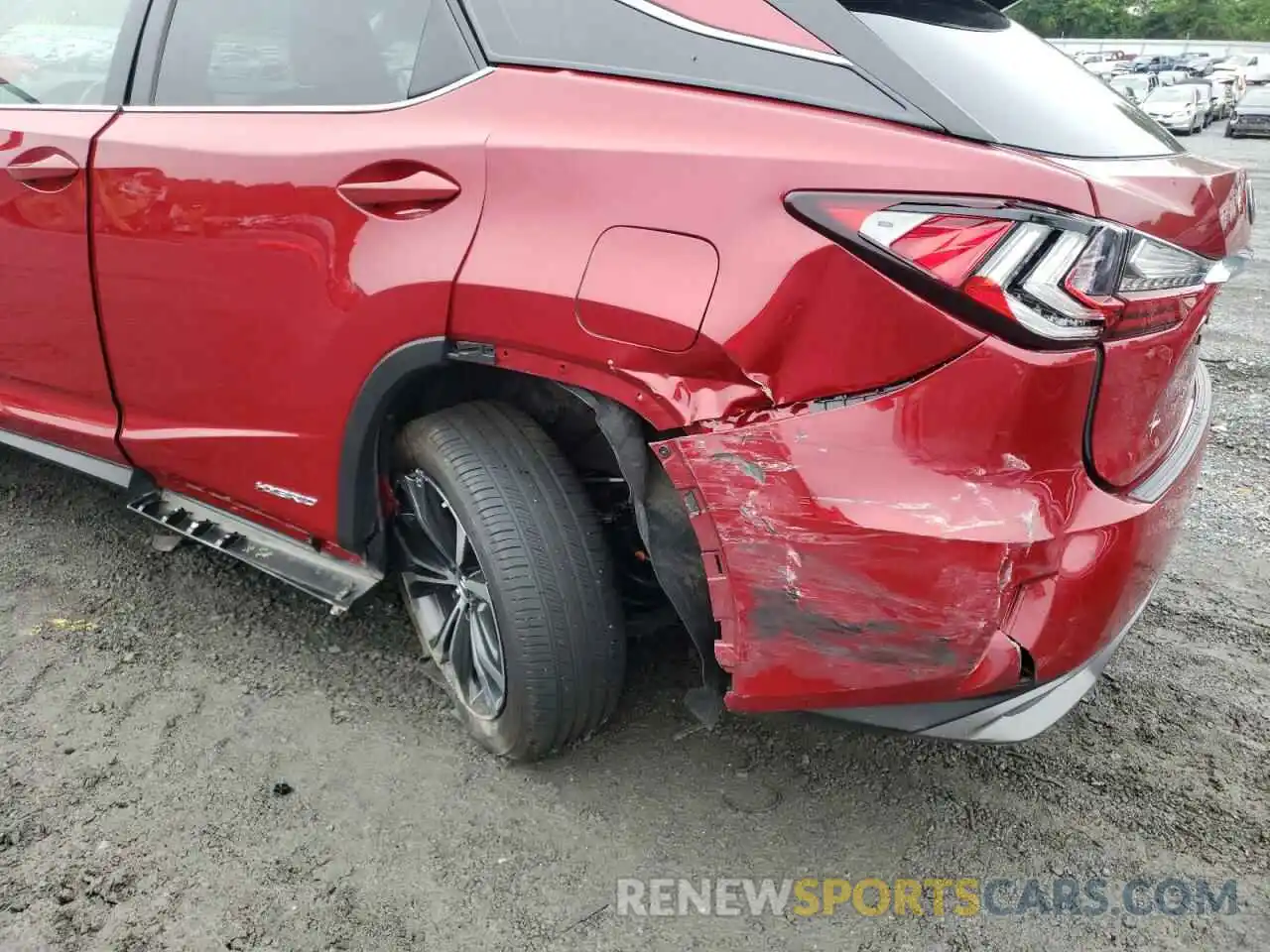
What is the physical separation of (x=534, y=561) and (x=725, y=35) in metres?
1.02

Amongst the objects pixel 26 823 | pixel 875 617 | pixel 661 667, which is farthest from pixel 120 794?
pixel 875 617

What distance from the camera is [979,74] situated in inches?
68.2

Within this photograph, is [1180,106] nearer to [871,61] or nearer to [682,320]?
[871,61]

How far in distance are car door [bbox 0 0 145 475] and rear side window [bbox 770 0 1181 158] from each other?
5.85 ft

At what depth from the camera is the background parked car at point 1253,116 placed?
2444 cm

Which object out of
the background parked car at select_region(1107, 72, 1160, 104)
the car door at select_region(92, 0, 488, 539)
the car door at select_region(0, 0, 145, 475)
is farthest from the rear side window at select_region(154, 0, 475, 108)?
the background parked car at select_region(1107, 72, 1160, 104)

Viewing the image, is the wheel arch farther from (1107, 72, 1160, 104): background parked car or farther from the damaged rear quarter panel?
(1107, 72, 1160, 104): background parked car

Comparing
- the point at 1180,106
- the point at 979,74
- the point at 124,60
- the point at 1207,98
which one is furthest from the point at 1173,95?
the point at 124,60

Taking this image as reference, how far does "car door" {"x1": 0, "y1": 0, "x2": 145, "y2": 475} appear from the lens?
254cm

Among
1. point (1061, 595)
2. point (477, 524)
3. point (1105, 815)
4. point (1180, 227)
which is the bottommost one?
point (1105, 815)

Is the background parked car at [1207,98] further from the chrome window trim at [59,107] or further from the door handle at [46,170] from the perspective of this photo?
the door handle at [46,170]

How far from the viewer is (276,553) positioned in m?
2.62

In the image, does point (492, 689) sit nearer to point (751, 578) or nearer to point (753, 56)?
point (751, 578)

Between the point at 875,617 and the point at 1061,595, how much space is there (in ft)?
0.95
